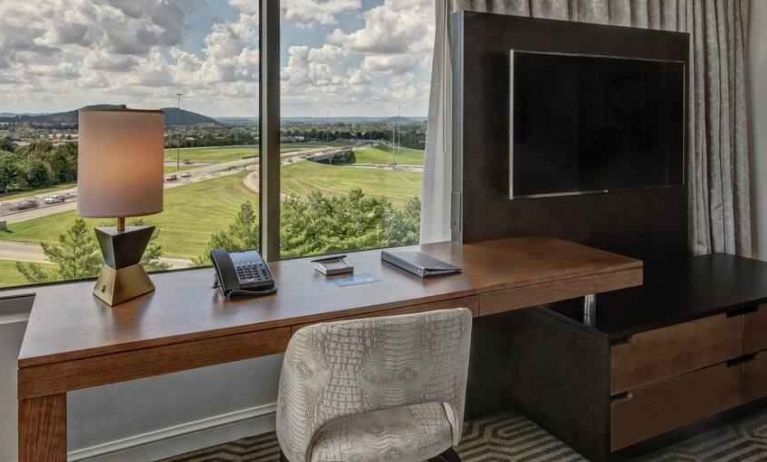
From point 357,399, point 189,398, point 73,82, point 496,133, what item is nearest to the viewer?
point 357,399

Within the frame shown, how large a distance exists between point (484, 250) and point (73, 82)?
159 centimetres

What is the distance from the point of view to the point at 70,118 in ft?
6.72

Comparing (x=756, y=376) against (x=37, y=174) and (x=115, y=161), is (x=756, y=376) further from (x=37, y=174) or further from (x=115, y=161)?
(x=37, y=174)

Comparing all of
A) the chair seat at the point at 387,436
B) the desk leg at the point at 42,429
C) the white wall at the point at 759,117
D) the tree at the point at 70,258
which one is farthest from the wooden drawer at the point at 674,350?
the tree at the point at 70,258

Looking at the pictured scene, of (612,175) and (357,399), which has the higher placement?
(612,175)

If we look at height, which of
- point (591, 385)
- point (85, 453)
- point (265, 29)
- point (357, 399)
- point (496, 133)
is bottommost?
point (85, 453)

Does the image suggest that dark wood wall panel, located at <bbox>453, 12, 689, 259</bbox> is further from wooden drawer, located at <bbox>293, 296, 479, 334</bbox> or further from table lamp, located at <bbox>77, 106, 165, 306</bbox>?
table lamp, located at <bbox>77, 106, 165, 306</bbox>

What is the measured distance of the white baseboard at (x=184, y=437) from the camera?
2.09 metres

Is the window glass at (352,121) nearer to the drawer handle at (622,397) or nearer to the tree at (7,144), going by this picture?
the tree at (7,144)

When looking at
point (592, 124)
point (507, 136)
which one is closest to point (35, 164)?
point (507, 136)

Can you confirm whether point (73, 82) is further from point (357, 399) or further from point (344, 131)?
point (357, 399)

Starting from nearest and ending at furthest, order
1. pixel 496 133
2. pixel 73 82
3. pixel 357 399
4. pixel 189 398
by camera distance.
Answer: pixel 357 399
pixel 73 82
pixel 189 398
pixel 496 133

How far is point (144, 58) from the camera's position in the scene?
214 centimetres

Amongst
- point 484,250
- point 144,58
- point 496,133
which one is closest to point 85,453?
point 144,58
